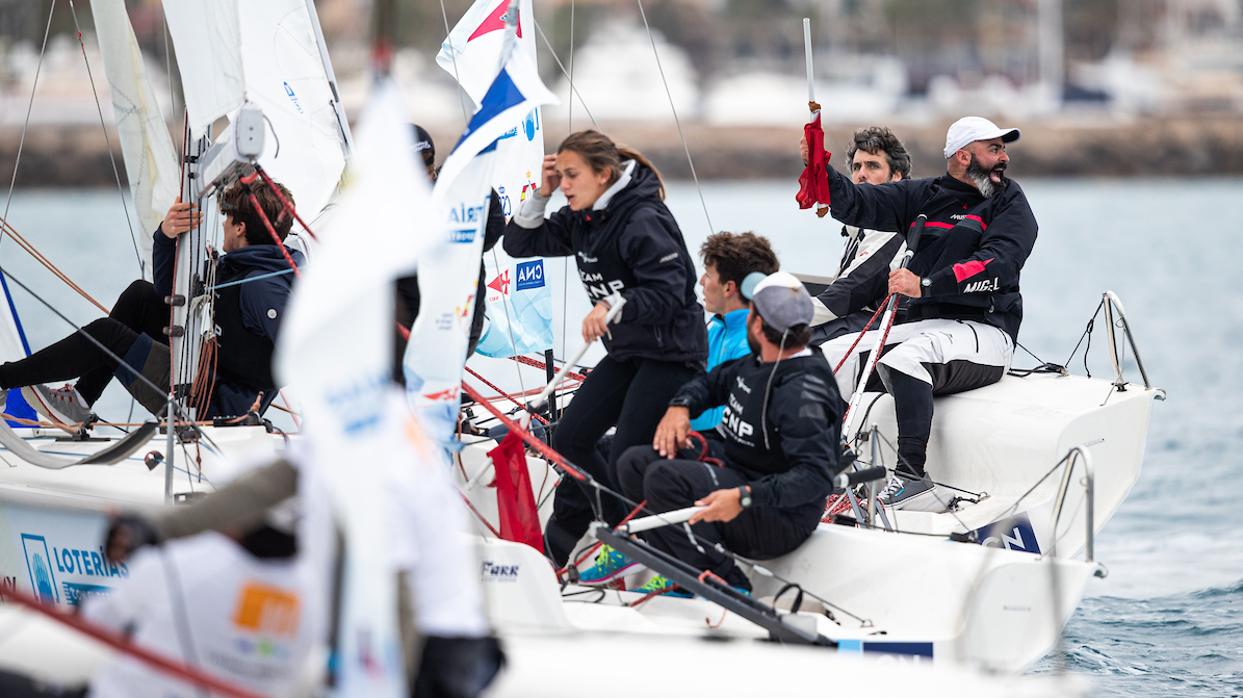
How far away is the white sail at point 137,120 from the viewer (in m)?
6.17

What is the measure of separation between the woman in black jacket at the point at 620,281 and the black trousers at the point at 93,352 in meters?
1.56

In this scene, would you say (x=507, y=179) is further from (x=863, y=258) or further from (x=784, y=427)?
(x=784, y=427)

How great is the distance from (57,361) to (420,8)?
6430 cm

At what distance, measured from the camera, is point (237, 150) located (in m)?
4.56

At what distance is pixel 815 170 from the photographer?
5.55 m

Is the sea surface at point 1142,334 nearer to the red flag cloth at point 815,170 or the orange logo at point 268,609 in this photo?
the red flag cloth at point 815,170

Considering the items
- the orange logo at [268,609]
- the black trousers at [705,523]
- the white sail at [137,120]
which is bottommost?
the black trousers at [705,523]

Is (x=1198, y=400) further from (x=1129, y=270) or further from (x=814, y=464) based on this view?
→ (x=1129, y=270)

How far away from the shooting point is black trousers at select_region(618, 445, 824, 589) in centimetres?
425

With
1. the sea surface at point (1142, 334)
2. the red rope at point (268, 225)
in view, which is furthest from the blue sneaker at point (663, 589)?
the red rope at point (268, 225)

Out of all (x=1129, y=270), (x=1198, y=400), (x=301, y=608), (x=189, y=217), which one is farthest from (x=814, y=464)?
(x=1129, y=270)

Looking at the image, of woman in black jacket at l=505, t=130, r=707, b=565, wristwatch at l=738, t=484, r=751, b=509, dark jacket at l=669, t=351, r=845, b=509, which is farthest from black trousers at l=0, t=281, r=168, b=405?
wristwatch at l=738, t=484, r=751, b=509

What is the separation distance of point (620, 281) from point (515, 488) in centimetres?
81

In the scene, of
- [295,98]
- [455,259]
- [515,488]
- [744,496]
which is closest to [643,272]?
[455,259]
